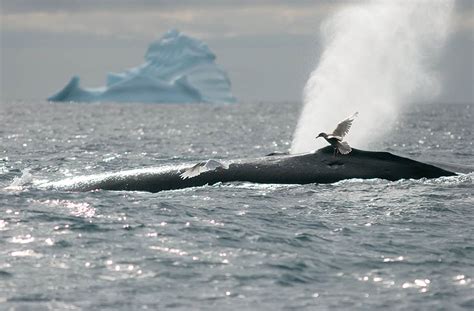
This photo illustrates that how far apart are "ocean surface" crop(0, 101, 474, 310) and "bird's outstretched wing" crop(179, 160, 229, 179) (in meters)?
0.76

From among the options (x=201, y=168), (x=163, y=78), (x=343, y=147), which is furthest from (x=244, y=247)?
(x=163, y=78)

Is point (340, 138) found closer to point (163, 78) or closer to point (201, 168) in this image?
point (201, 168)

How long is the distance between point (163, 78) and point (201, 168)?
4981 inches

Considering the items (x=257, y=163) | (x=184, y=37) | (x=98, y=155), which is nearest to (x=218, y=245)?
(x=257, y=163)

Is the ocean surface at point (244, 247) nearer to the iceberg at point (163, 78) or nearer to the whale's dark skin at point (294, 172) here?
the whale's dark skin at point (294, 172)

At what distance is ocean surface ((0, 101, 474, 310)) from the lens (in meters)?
11.2

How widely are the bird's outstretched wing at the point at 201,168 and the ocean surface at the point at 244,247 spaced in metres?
0.76

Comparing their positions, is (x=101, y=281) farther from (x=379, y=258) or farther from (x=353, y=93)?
(x=353, y=93)

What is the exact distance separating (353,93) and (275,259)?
24.7 m

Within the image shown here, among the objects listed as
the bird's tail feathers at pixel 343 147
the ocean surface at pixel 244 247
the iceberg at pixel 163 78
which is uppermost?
the iceberg at pixel 163 78

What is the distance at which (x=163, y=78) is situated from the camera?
146625 mm

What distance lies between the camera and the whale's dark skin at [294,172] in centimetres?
2011

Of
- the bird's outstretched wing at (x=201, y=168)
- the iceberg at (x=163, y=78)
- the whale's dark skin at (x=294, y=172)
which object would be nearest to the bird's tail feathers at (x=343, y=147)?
the whale's dark skin at (x=294, y=172)

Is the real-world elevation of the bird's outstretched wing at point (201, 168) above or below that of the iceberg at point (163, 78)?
below
